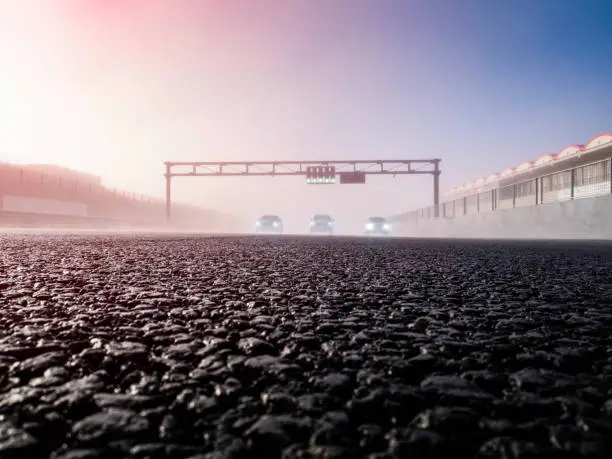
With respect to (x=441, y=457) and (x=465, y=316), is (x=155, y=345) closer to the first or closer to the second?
(x=441, y=457)

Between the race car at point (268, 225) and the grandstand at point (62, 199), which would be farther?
the grandstand at point (62, 199)

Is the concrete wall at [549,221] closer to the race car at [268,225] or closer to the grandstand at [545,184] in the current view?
the grandstand at [545,184]

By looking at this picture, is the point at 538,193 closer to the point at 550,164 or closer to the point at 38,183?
the point at 550,164

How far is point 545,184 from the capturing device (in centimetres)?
2530

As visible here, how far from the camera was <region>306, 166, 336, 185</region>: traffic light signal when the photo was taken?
142 ft

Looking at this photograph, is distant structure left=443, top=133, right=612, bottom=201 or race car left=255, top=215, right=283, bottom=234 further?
race car left=255, top=215, right=283, bottom=234

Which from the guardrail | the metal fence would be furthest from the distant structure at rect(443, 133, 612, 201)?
the metal fence

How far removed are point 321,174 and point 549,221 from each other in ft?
85.0

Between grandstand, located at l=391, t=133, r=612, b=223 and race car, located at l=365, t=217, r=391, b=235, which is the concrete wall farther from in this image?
race car, located at l=365, t=217, r=391, b=235

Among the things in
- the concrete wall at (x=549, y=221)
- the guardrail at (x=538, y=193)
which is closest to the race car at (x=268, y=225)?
the guardrail at (x=538, y=193)

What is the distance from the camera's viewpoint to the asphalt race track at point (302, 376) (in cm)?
82

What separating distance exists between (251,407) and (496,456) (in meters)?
0.45

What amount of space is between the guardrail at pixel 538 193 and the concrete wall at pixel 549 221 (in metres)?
0.32

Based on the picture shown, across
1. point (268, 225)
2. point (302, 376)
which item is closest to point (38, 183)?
point (268, 225)
